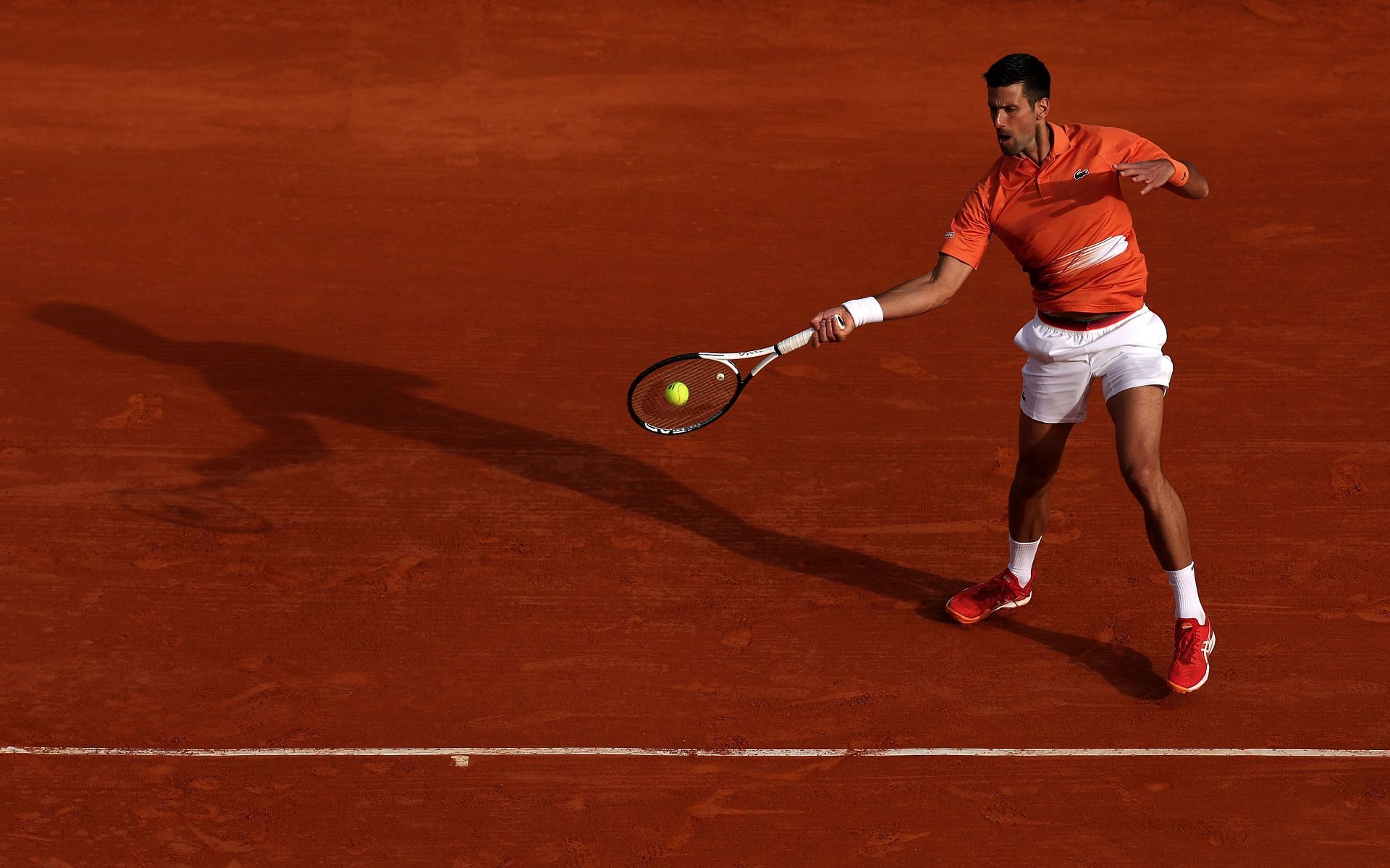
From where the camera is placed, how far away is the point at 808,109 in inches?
426

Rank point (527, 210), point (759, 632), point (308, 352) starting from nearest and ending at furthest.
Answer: point (759, 632), point (308, 352), point (527, 210)

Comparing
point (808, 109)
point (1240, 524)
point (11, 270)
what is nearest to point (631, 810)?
point (1240, 524)

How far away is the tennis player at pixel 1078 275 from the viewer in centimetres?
527

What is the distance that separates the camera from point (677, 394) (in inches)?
235

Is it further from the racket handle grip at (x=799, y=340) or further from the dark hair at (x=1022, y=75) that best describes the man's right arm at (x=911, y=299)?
the dark hair at (x=1022, y=75)

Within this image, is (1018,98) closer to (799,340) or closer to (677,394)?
(799,340)

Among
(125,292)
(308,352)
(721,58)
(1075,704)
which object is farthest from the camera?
(721,58)

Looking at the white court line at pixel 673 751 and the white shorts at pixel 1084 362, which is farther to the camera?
the white court line at pixel 673 751

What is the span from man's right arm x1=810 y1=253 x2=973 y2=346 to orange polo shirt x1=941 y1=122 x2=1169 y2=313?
7 cm

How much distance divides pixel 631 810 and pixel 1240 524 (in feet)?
11.1

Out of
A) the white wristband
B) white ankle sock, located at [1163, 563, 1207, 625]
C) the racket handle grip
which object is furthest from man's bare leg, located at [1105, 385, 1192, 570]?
the racket handle grip

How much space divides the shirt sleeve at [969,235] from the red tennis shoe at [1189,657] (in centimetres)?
174

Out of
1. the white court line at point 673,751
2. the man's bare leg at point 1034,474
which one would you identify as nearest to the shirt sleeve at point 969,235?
the man's bare leg at point 1034,474

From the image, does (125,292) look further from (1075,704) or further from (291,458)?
(1075,704)
